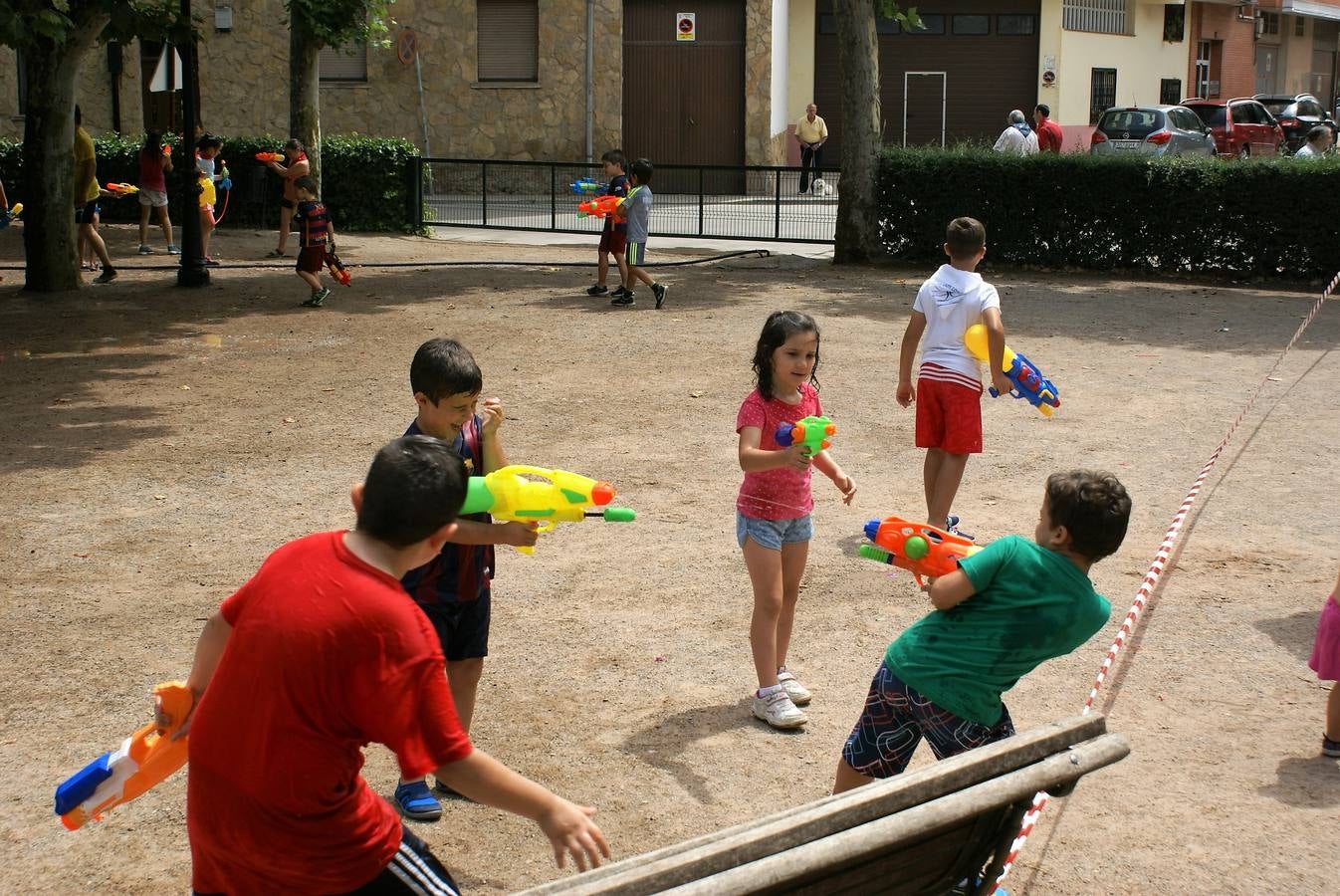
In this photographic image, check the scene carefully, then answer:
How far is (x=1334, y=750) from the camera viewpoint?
489 cm

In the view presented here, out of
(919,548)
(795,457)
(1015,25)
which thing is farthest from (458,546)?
(1015,25)

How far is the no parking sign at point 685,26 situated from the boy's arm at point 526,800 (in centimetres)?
2872

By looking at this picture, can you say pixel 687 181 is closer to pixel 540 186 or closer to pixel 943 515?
pixel 540 186

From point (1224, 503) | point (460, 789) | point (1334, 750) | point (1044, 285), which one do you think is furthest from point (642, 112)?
point (460, 789)

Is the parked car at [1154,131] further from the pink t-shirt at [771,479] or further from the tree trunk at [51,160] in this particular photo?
the pink t-shirt at [771,479]

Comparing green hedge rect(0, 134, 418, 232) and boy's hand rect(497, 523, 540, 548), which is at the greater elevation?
green hedge rect(0, 134, 418, 232)

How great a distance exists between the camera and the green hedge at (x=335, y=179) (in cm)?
2169

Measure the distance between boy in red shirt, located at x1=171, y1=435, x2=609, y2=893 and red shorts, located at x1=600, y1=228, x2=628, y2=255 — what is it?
481 inches

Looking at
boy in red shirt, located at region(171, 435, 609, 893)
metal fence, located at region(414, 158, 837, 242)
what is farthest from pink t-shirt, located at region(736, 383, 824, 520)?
metal fence, located at region(414, 158, 837, 242)

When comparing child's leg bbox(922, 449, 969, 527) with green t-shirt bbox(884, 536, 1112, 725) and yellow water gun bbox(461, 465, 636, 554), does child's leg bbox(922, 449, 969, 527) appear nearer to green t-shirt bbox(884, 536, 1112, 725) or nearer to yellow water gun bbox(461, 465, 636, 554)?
green t-shirt bbox(884, 536, 1112, 725)

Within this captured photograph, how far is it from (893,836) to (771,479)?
2436 millimetres

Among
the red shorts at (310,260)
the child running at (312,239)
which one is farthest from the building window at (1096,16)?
the red shorts at (310,260)

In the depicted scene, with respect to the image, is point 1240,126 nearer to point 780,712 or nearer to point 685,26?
point 685,26

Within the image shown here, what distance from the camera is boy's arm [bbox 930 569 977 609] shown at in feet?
12.0
